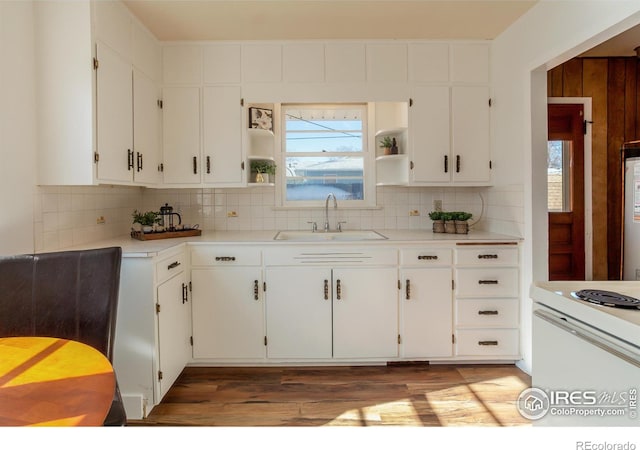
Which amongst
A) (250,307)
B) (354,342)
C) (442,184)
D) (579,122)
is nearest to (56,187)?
(250,307)

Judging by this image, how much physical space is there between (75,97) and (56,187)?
588 mm

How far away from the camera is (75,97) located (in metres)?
2.28

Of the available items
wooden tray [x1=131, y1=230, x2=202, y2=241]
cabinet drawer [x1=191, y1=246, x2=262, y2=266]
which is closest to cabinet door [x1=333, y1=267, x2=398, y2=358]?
cabinet drawer [x1=191, y1=246, x2=262, y2=266]

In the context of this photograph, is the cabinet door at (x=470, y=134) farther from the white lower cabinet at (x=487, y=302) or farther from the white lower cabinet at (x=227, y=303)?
the white lower cabinet at (x=227, y=303)

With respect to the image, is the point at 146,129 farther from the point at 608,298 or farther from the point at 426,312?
the point at 608,298

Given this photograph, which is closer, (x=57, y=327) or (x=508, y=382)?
(x=57, y=327)

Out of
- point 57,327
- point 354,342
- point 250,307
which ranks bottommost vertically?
point 354,342

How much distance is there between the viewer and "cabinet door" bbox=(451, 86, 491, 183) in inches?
125

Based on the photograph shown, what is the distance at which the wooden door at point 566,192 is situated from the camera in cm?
366

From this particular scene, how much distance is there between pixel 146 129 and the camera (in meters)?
2.91

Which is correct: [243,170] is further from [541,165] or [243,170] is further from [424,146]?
[541,165]

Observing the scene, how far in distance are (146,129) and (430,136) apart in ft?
7.18

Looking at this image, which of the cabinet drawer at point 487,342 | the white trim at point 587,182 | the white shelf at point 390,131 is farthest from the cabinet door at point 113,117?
the white trim at point 587,182

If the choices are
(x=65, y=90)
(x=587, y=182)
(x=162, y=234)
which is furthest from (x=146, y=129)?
(x=587, y=182)
